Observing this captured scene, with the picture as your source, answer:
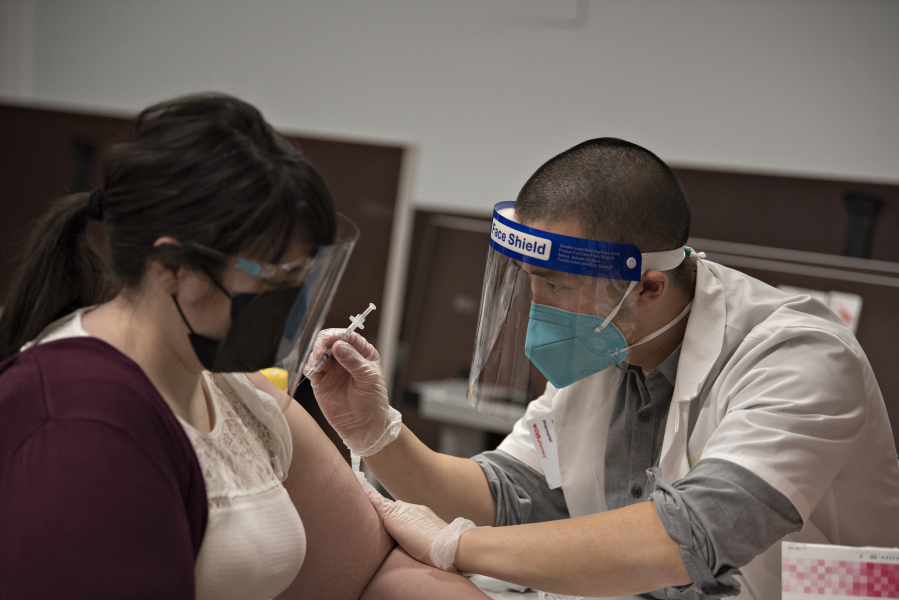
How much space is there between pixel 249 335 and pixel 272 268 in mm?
112

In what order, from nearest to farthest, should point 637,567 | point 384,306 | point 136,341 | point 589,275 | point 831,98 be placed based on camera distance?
point 136,341, point 637,567, point 589,275, point 831,98, point 384,306

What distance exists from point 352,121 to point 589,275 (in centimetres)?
322

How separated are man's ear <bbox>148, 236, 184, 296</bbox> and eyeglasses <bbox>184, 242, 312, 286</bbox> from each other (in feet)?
0.09

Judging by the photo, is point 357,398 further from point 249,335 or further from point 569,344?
point 249,335

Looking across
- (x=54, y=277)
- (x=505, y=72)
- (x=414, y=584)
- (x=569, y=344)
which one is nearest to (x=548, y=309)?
(x=569, y=344)

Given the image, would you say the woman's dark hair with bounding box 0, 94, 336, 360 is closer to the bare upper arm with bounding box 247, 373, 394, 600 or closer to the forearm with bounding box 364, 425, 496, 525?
the bare upper arm with bounding box 247, 373, 394, 600

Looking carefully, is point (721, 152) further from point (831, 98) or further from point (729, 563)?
point (729, 563)

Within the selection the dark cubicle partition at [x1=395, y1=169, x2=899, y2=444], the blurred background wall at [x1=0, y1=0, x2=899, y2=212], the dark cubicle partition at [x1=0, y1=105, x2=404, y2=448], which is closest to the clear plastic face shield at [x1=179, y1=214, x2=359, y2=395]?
the dark cubicle partition at [x1=395, y1=169, x2=899, y2=444]

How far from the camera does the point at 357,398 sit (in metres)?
1.64

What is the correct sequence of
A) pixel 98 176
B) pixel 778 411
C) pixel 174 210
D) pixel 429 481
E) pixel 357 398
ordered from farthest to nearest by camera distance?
pixel 98 176 < pixel 429 481 < pixel 357 398 < pixel 778 411 < pixel 174 210

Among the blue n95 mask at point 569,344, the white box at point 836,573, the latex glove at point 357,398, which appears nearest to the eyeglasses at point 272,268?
the latex glove at point 357,398

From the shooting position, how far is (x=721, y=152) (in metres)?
3.55

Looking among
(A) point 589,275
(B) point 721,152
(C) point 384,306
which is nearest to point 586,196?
(A) point 589,275

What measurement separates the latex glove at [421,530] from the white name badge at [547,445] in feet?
0.97
